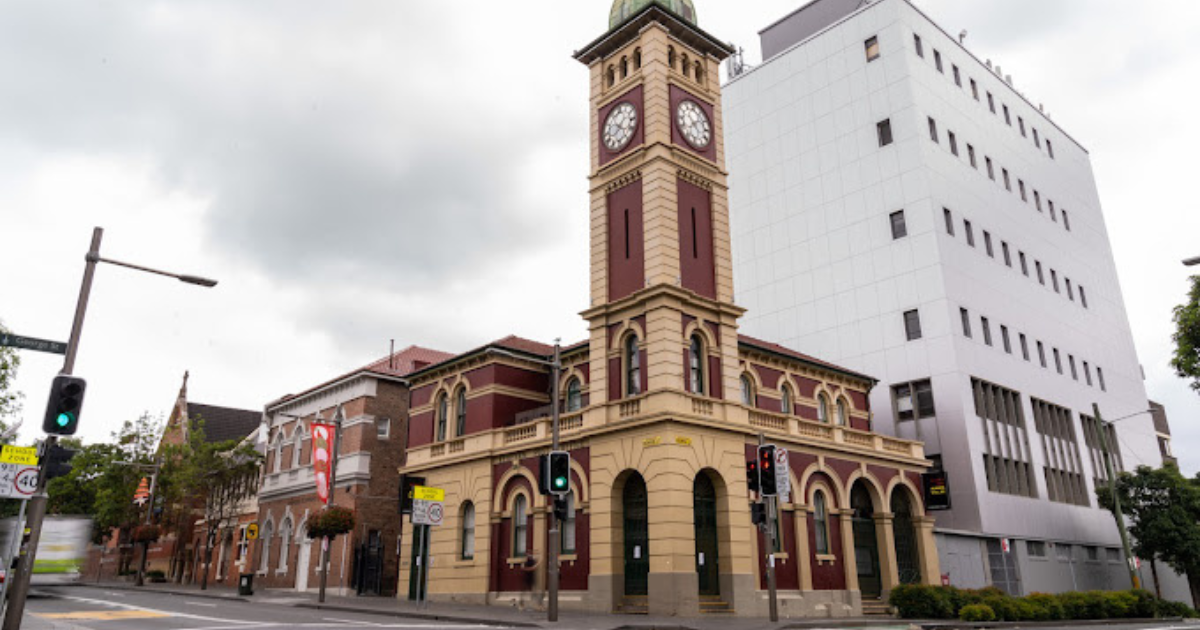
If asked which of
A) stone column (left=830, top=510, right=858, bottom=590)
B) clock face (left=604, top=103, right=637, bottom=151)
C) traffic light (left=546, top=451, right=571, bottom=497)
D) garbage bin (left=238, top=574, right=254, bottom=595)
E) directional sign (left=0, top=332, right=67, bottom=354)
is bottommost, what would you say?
garbage bin (left=238, top=574, right=254, bottom=595)

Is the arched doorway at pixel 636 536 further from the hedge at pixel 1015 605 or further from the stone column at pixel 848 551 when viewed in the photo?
the hedge at pixel 1015 605

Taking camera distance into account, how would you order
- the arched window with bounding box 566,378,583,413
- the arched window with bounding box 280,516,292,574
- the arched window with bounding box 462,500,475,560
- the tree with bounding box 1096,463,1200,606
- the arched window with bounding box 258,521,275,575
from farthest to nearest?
the arched window with bounding box 258,521,275,575 < the arched window with bounding box 280,516,292,574 < the tree with bounding box 1096,463,1200,606 < the arched window with bounding box 566,378,583,413 < the arched window with bounding box 462,500,475,560

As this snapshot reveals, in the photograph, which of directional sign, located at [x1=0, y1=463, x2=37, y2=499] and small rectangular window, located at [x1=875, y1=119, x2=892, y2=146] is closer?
directional sign, located at [x1=0, y1=463, x2=37, y2=499]

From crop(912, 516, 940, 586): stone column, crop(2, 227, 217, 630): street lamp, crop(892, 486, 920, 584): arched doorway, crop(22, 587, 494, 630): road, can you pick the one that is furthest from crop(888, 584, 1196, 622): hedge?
crop(2, 227, 217, 630): street lamp

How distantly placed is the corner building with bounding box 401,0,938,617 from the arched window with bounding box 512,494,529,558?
0.26 ft

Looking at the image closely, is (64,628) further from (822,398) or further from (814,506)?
(822,398)

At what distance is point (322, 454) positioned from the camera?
36938mm

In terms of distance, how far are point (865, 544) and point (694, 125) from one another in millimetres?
19541

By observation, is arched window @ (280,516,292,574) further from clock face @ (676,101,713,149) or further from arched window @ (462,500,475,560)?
clock face @ (676,101,713,149)

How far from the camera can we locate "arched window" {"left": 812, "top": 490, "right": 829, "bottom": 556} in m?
32.5

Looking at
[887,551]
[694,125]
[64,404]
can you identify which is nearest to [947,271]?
[887,551]

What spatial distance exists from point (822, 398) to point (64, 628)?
103ft

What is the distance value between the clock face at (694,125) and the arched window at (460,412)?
15.2m

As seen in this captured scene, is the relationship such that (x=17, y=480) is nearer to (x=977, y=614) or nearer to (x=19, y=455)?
(x=19, y=455)
